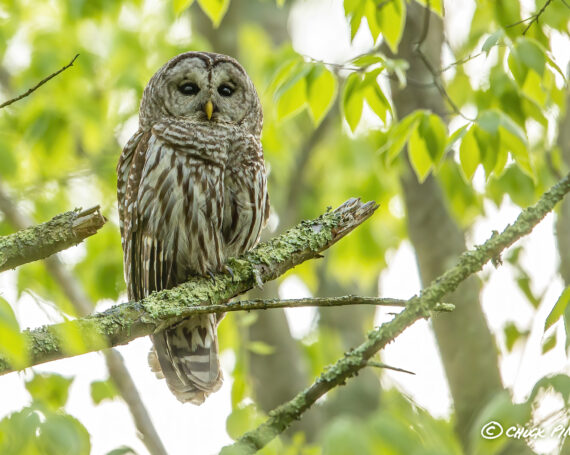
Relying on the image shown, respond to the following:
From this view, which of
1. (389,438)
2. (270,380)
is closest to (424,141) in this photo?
(389,438)

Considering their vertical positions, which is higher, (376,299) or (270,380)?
(270,380)

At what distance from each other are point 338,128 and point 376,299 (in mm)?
6046

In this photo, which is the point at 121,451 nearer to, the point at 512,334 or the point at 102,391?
the point at 102,391

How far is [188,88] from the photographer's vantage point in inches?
197

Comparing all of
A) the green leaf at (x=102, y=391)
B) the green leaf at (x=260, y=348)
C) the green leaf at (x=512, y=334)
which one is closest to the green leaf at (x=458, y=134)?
the green leaf at (x=260, y=348)

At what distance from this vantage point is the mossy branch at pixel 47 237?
2834 millimetres

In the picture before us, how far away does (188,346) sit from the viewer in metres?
4.51

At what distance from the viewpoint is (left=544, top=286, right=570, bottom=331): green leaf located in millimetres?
2482

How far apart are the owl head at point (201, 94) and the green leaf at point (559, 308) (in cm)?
274

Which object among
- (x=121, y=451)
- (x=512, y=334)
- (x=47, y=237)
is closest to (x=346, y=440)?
(x=121, y=451)

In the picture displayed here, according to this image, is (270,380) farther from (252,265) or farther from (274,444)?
(252,265)

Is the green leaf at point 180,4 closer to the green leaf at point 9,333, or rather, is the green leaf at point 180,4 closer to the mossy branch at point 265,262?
the mossy branch at point 265,262

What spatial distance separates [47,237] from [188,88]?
2.27 m

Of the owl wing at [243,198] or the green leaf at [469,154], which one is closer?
the green leaf at [469,154]
